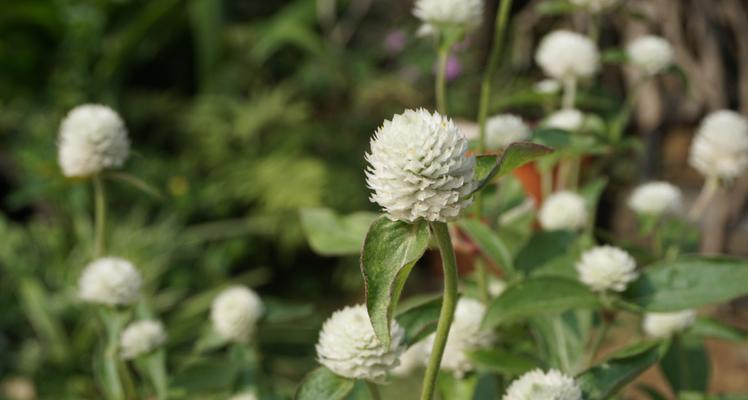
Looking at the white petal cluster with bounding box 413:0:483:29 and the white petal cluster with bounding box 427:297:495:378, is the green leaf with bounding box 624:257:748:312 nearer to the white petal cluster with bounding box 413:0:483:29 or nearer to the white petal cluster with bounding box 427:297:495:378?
the white petal cluster with bounding box 427:297:495:378

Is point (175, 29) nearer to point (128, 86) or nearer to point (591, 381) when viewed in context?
point (128, 86)

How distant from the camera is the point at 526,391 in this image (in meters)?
0.74

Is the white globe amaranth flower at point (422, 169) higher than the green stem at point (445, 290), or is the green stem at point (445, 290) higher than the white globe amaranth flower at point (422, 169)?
the white globe amaranth flower at point (422, 169)

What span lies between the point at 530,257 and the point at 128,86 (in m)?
3.36

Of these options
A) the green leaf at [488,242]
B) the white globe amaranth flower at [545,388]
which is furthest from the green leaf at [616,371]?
the green leaf at [488,242]

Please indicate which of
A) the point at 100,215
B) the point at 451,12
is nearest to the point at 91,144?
the point at 100,215

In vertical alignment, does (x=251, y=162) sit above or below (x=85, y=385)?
above

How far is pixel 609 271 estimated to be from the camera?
920 millimetres

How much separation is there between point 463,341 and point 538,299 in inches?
4.3

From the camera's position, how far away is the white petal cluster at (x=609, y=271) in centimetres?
92

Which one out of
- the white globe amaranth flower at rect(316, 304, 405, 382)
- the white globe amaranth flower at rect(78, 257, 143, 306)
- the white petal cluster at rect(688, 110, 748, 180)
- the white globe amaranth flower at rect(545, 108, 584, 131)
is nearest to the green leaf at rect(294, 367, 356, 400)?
the white globe amaranth flower at rect(316, 304, 405, 382)

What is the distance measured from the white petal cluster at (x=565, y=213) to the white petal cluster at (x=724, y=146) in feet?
0.64

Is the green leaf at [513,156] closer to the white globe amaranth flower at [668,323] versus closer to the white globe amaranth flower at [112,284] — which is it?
the white globe amaranth flower at [668,323]

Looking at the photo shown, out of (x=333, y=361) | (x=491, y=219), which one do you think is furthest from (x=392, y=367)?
(x=491, y=219)
